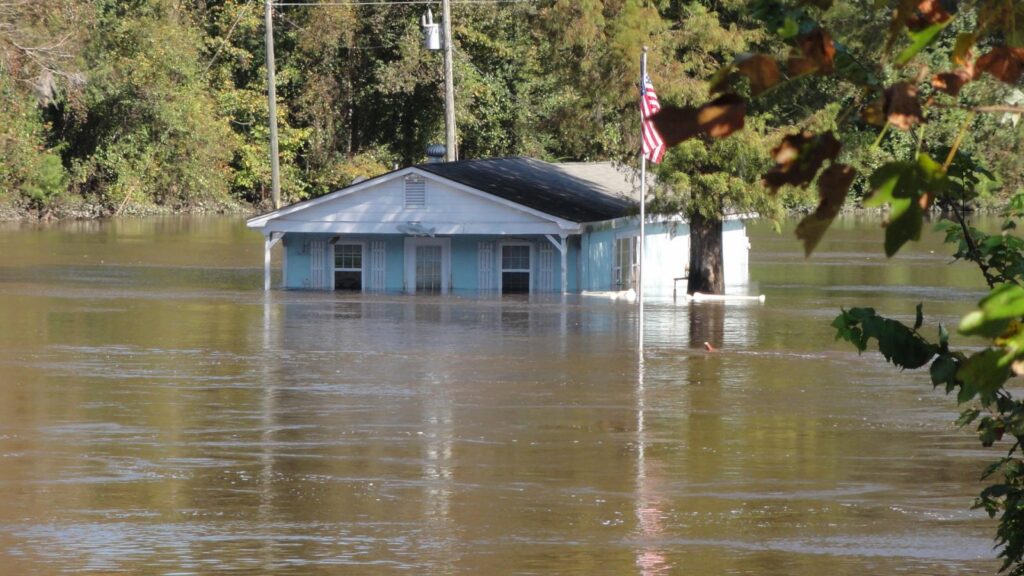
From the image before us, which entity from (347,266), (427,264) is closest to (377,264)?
(347,266)

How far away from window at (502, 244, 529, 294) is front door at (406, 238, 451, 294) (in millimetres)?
1419

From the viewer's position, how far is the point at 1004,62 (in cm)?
356

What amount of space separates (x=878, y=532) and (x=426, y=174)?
1057 inches

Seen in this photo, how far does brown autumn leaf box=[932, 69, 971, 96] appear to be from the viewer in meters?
3.46

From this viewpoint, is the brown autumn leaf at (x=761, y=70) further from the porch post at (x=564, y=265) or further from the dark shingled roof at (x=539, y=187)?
the porch post at (x=564, y=265)

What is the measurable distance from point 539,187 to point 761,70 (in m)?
39.7

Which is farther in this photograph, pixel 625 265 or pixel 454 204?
pixel 625 265

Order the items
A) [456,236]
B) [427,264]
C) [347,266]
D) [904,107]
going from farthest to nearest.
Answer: [347,266], [427,264], [456,236], [904,107]

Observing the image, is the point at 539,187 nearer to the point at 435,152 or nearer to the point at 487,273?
the point at 435,152

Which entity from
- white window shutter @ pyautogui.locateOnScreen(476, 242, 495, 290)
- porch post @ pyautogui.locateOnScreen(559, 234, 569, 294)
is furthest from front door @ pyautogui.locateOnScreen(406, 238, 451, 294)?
porch post @ pyautogui.locateOnScreen(559, 234, 569, 294)

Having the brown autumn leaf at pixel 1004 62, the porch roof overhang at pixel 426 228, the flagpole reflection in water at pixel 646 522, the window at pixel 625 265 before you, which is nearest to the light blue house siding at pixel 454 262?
the porch roof overhang at pixel 426 228

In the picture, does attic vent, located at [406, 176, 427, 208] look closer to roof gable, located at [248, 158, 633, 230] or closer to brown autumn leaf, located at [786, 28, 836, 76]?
roof gable, located at [248, 158, 633, 230]

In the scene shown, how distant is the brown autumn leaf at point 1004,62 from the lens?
3.52 meters

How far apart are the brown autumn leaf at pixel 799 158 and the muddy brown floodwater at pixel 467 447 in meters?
8.74
